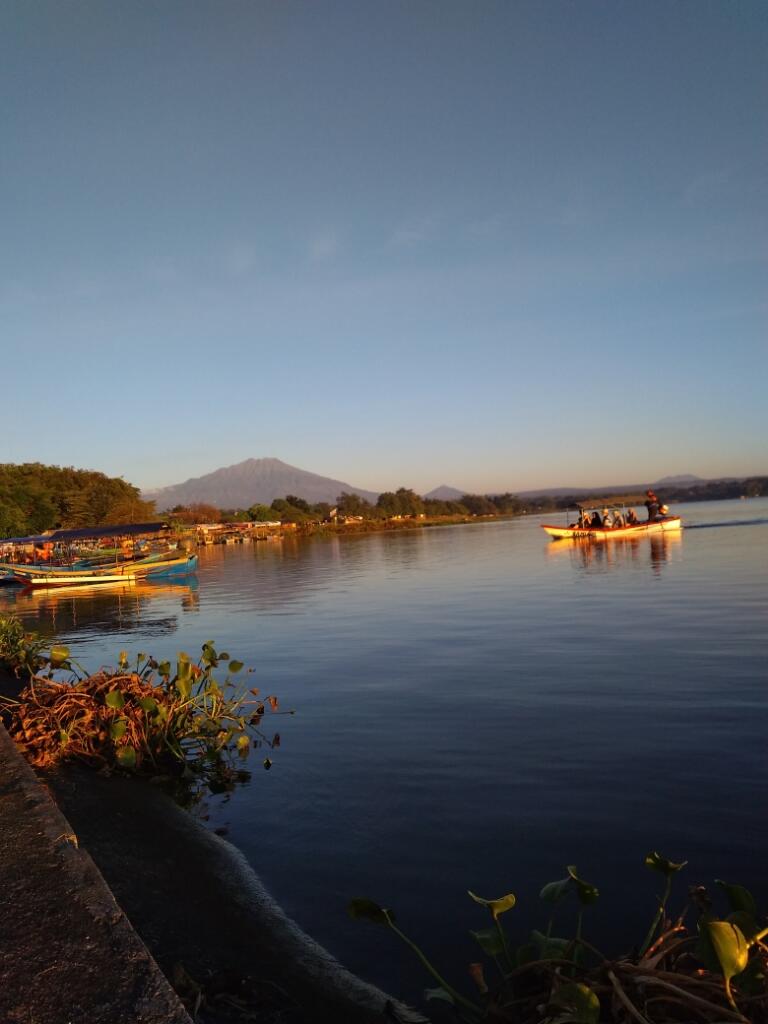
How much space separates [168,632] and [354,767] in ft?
47.1

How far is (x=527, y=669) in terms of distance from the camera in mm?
12508

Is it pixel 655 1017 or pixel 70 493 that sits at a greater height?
pixel 70 493

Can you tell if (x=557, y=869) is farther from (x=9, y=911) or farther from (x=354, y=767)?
(x=9, y=911)

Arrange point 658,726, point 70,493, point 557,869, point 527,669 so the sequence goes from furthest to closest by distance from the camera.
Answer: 1. point 70,493
2. point 527,669
3. point 658,726
4. point 557,869

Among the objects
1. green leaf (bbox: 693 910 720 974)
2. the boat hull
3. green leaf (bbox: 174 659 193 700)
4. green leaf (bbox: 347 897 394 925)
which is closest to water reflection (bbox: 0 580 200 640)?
green leaf (bbox: 174 659 193 700)

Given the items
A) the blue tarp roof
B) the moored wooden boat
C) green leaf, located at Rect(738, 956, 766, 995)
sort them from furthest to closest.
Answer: the blue tarp roof, the moored wooden boat, green leaf, located at Rect(738, 956, 766, 995)

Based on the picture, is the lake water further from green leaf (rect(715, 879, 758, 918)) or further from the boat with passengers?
the boat with passengers

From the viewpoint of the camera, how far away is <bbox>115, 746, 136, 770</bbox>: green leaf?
6.77 m

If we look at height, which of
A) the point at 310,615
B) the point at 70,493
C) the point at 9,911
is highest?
the point at 70,493

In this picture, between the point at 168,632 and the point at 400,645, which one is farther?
the point at 168,632

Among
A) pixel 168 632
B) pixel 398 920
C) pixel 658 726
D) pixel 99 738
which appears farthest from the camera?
pixel 168 632

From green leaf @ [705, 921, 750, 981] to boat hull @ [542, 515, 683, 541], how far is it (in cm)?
5429

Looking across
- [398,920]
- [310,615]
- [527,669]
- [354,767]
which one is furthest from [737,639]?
[310,615]

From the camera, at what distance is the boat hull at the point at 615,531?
55844 mm
